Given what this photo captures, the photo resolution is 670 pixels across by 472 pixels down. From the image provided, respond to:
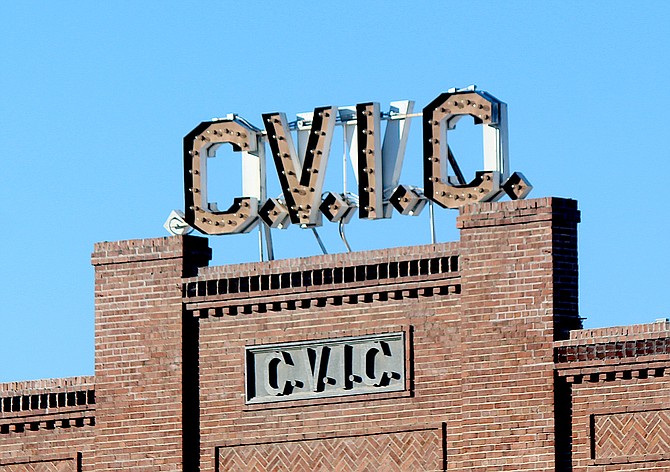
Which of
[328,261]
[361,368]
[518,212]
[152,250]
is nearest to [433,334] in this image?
[361,368]

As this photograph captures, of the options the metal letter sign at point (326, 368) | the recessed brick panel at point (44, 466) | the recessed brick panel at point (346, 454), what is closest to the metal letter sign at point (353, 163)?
the metal letter sign at point (326, 368)

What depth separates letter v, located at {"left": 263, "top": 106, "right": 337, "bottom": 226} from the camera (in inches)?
1388

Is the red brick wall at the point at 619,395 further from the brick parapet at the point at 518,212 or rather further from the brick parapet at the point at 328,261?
the brick parapet at the point at 328,261

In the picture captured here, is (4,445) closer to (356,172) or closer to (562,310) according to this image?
(356,172)

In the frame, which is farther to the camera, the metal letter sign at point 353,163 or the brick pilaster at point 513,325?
the metal letter sign at point 353,163

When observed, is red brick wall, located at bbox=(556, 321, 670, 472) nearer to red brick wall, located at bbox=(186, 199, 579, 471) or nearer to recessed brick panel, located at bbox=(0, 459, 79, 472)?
red brick wall, located at bbox=(186, 199, 579, 471)

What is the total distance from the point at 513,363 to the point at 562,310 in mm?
1111

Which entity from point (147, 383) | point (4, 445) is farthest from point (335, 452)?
point (4, 445)

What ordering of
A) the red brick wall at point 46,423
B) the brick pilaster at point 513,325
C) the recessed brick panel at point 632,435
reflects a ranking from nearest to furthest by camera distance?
1. the recessed brick panel at point 632,435
2. the brick pilaster at point 513,325
3. the red brick wall at point 46,423

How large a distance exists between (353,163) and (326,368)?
3.53 m

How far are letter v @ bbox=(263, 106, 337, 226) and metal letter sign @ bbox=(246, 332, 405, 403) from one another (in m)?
2.30

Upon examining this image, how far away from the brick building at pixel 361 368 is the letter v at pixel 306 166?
1.01m

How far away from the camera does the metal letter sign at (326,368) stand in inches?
1324

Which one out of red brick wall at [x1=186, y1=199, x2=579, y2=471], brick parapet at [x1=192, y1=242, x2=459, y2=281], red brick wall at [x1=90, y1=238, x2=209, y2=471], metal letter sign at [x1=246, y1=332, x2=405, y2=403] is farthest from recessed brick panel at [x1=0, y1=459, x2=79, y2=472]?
→ brick parapet at [x1=192, y1=242, x2=459, y2=281]
